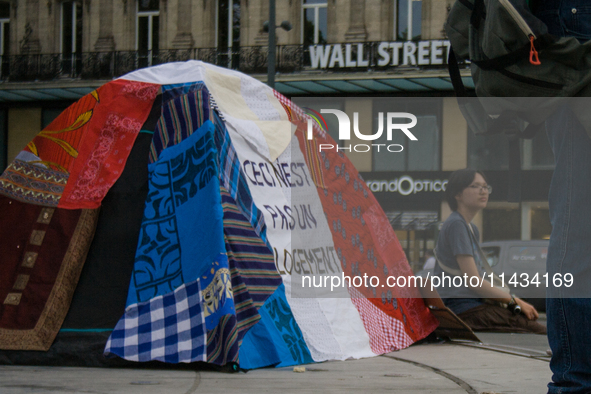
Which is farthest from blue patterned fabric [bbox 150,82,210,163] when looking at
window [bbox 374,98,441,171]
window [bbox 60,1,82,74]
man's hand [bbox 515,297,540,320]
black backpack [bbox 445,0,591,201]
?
window [bbox 60,1,82,74]

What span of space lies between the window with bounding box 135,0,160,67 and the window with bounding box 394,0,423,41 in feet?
20.7

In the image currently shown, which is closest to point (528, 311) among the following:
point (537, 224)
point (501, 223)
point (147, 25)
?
point (537, 224)

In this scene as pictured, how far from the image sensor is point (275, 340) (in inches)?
158

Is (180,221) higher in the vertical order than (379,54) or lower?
lower

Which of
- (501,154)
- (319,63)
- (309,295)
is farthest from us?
(319,63)

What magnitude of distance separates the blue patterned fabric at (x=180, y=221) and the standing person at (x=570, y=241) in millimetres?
1976

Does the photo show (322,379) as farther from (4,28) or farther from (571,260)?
(4,28)

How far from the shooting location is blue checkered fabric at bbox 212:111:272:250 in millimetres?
4215

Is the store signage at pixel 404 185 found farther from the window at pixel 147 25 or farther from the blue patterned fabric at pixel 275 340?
the blue patterned fabric at pixel 275 340

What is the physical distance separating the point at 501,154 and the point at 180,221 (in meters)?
14.6

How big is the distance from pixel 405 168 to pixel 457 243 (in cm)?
1327

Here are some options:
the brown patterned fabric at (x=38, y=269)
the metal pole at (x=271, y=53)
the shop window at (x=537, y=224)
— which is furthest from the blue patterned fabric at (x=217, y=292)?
the shop window at (x=537, y=224)

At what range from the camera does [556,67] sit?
2.25 metres

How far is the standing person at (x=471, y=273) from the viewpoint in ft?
18.9
